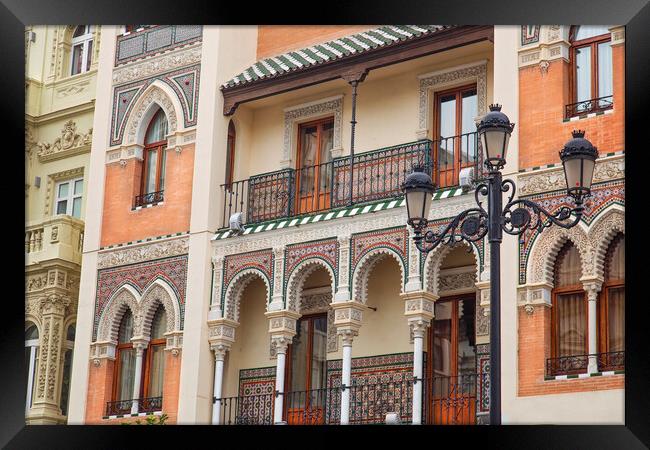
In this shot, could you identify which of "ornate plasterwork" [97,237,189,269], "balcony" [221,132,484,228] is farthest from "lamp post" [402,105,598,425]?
"ornate plasterwork" [97,237,189,269]

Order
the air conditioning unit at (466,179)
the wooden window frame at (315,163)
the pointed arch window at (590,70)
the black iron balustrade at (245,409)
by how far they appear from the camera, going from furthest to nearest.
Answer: the wooden window frame at (315,163)
the black iron balustrade at (245,409)
the air conditioning unit at (466,179)
the pointed arch window at (590,70)

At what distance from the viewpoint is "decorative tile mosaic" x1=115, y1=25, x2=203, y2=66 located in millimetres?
22766

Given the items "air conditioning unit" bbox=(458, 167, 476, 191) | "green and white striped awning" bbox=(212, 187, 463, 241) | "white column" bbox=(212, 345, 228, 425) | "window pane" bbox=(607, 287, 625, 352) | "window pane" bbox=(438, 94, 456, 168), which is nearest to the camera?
"window pane" bbox=(607, 287, 625, 352)

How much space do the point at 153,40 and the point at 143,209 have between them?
2.62 meters

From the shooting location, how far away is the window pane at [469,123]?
65.0 feet

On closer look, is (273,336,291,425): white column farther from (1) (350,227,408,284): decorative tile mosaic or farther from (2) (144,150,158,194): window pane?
(2) (144,150,158,194): window pane

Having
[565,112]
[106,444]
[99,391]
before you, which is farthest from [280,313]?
[106,444]

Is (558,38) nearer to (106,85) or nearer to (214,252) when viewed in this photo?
(214,252)

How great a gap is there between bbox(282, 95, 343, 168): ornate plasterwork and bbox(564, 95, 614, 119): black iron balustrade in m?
4.24

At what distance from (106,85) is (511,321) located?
872 centimetres

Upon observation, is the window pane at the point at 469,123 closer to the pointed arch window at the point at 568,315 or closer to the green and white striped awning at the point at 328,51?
the green and white striped awning at the point at 328,51

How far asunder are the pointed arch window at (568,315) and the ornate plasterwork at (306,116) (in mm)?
4712

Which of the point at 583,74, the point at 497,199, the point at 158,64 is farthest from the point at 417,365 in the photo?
the point at 158,64
